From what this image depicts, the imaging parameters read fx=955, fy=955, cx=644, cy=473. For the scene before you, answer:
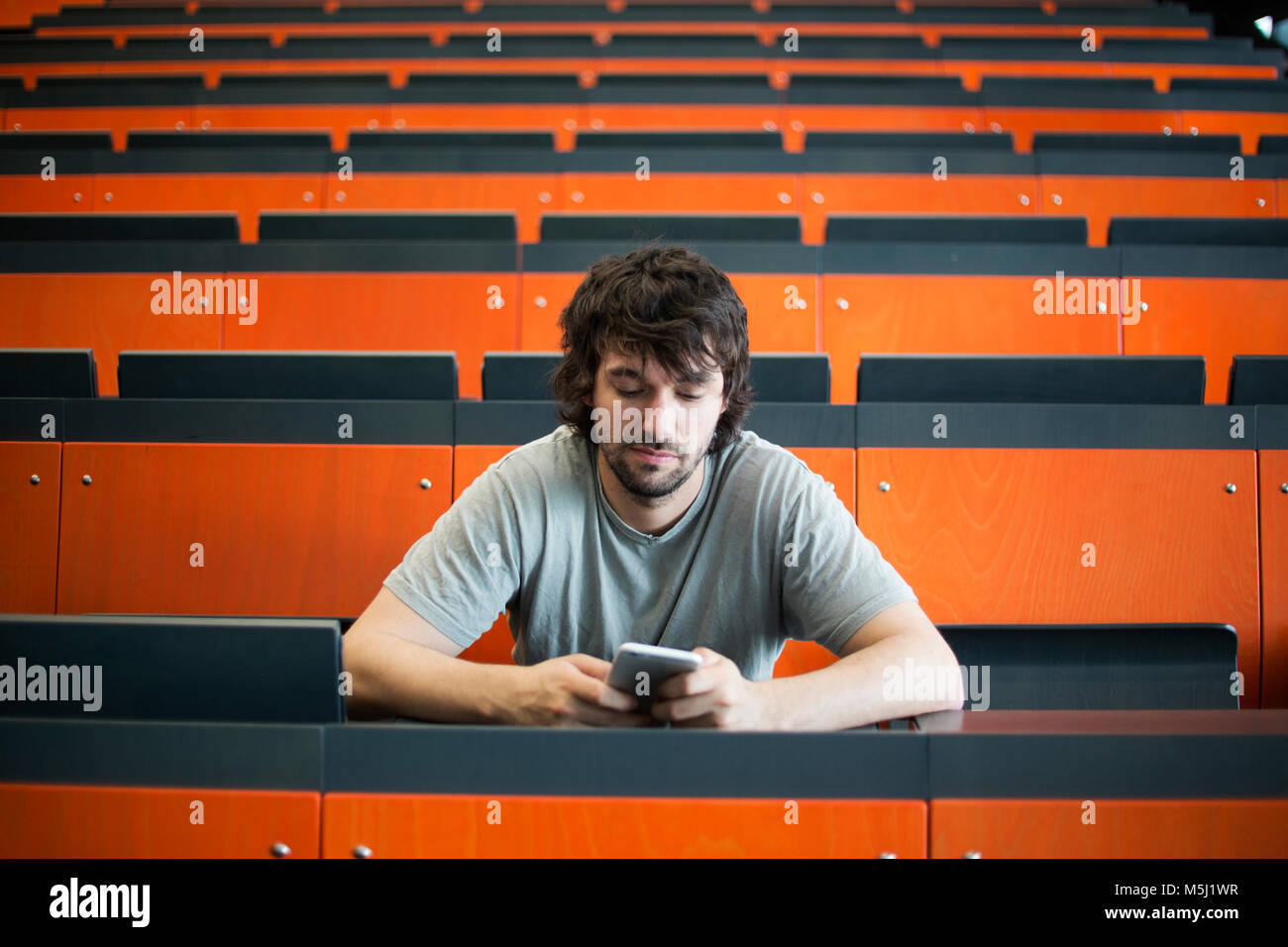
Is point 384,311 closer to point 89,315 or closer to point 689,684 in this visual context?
point 89,315

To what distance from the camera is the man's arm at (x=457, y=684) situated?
440mm

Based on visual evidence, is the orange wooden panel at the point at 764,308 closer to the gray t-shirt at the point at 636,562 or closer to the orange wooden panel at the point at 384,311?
the orange wooden panel at the point at 384,311

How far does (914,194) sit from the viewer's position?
1.39m

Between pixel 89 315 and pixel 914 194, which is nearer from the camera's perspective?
pixel 89 315

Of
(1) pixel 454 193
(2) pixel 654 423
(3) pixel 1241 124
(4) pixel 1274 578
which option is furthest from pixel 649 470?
(3) pixel 1241 124

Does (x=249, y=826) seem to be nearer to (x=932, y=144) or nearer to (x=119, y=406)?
(x=119, y=406)

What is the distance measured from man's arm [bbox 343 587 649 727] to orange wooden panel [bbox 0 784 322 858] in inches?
4.3

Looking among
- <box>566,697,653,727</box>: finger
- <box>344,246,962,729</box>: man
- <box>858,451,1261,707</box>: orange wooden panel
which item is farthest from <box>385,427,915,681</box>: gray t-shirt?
<box>858,451,1261,707</box>: orange wooden panel

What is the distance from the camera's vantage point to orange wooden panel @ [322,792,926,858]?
1.20 ft

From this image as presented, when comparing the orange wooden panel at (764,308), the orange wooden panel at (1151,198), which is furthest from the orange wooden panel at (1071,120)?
the orange wooden panel at (764,308)

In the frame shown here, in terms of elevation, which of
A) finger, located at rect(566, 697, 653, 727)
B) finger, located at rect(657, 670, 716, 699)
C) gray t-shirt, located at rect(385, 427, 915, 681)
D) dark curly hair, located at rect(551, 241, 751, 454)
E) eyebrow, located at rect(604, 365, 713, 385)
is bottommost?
finger, located at rect(566, 697, 653, 727)

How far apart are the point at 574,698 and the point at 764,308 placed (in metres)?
0.70

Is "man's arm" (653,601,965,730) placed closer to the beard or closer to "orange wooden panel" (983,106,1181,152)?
the beard
